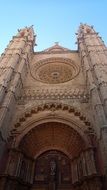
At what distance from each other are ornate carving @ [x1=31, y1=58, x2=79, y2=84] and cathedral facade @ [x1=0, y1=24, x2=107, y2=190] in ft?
0.84

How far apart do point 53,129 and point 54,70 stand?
6.18 metres

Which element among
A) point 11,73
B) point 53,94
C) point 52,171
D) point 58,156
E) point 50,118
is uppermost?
point 11,73

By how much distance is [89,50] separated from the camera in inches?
563

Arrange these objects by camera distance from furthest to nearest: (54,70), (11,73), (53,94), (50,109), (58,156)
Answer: (54,70), (11,73), (53,94), (50,109), (58,156)

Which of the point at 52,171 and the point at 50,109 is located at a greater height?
the point at 50,109

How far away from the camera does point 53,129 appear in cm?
1013

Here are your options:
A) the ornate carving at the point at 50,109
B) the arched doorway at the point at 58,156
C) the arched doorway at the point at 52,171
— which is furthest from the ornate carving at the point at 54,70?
the arched doorway at the point at 52,171

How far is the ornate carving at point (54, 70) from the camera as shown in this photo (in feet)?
45.9

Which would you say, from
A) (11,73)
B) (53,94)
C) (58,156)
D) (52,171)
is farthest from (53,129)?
(11,73)

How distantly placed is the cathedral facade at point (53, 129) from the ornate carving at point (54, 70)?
26 cm

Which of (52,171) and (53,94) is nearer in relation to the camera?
(52,171)

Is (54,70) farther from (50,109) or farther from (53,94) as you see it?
(50,109)

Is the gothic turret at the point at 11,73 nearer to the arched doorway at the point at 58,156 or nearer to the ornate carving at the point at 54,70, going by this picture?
the ornate carving at the point at 54,70

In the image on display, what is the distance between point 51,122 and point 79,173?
244cm
